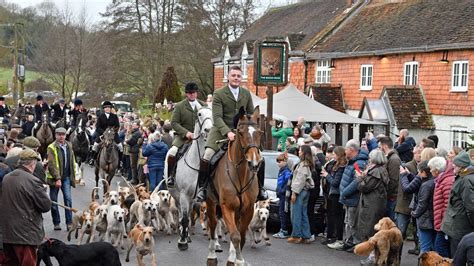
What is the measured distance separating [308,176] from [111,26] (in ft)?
127

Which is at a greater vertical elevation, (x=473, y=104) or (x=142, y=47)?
(x=142, y=47)

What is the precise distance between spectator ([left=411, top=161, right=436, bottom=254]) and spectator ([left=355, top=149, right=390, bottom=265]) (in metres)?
0.83

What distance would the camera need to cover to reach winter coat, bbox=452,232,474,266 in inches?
308

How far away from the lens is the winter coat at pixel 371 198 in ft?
40.2

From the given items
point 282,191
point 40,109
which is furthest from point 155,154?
point 40,109

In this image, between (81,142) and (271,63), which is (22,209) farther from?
(271,63)

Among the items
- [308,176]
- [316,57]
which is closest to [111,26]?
[316,57]

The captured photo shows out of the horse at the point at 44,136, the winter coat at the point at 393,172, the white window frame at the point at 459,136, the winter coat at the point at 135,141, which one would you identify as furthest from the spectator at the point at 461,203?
the white window frame at the point at 459,136

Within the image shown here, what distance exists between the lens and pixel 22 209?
873cm

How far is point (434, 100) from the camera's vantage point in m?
A: 27.8

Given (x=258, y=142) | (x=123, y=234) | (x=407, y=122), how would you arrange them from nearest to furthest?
(x=258, y=142) → (x=123, y=234) → (x=407, y=122)

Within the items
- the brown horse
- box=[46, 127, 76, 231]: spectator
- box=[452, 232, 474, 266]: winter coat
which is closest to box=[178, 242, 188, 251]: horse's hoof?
the brown horse

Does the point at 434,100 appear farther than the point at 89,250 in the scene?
Yes

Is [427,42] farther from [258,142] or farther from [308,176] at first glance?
[258,142]
